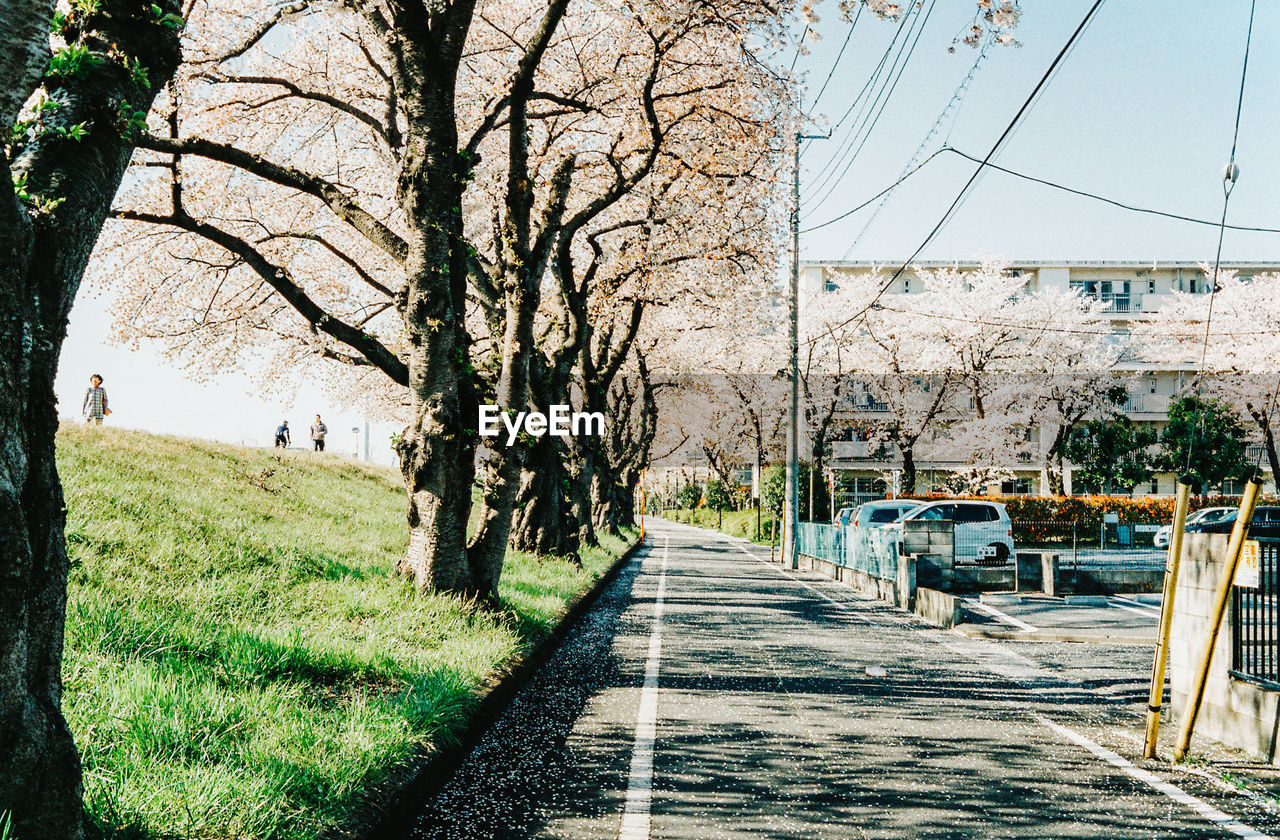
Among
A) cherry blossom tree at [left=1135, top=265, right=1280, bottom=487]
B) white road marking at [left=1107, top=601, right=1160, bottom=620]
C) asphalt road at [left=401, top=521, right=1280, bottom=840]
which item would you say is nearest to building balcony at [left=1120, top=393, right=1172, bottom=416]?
cherry blossom tree at [left=1135, top=265, right=1280, bottom=487]

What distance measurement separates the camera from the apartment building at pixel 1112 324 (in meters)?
60.6

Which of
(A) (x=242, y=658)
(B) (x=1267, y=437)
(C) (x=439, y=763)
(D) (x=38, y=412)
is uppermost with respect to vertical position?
(B) (x=1267, y=437)

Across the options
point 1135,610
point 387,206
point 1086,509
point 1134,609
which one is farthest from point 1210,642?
point 1086,509

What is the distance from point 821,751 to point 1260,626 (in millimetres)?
3197

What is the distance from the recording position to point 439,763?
499 cm

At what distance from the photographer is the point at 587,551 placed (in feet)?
73.3

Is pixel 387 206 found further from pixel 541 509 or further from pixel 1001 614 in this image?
pixel 1001 614

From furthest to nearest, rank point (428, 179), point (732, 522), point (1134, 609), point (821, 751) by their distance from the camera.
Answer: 1. point (732, 522)
2. point (1134, 609)
3. point (428, 179)
4. point (821, 751)

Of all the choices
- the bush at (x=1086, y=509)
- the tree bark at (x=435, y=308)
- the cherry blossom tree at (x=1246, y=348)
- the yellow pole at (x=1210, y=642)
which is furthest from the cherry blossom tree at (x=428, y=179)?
the cherry blossom tree at (x=1246, y=348)

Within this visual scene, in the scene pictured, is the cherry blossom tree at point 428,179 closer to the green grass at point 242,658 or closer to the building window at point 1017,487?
the green grass at point 242,658

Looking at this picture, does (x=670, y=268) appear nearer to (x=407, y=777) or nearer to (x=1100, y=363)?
(x=407, y=777)

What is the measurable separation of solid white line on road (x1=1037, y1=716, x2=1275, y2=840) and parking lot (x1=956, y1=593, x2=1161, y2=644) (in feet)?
18.5

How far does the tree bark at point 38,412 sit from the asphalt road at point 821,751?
75.1 inches

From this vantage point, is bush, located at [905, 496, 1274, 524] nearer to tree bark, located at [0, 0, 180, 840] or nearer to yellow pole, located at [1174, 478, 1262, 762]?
yellow pole, located at [1174, 478, 1262, 762]
